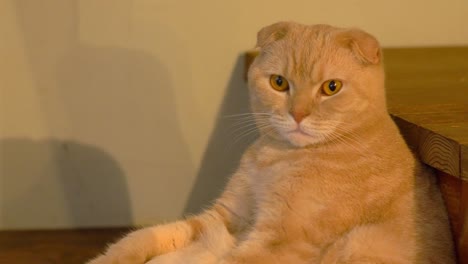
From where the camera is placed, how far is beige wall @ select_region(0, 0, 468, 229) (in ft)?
6.03

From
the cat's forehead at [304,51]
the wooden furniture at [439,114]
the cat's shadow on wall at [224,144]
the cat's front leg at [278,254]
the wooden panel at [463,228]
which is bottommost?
the cat's shadow on wall at [224,144]

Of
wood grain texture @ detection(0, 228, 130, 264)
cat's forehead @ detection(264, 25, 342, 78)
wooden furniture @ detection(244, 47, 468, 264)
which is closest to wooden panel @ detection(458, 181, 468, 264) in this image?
wooden furniture @ detection(244, 47, 468, 264)

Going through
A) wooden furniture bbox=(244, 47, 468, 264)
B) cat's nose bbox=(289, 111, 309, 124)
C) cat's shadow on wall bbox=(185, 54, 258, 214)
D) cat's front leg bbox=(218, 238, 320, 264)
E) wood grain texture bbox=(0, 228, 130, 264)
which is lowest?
wood grain texture bbox=(0, 228, 130, 264)

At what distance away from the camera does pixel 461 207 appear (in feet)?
3.75

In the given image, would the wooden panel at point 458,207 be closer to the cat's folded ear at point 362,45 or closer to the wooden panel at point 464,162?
the wooden panel at point 464,162

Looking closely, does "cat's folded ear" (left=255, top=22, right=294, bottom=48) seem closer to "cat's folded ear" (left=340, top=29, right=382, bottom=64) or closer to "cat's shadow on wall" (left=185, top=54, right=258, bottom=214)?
"cat's folded ear" (left=340, top=29, right=382, bottom=64)

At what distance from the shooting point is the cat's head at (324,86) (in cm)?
118

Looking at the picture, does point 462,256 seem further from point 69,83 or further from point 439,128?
point 69,83

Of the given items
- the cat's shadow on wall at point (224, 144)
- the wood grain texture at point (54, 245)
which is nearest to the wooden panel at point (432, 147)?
the cat's shadow on wall at point (224, 144)

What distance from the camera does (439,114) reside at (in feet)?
4.24

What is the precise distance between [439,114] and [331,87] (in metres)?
0.28

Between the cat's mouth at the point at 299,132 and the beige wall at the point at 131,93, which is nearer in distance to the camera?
the cat's mouth at the point at 299,132

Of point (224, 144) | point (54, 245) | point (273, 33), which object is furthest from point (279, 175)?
point (54, 245)

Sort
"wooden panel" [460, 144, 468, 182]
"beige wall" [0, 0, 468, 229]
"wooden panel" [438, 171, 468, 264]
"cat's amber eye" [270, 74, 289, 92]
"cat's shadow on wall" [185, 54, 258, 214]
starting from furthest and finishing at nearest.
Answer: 1. "cat's shadow on wall" [185, 54, 258, 214]
2. "beige wall" [0, 0, 468, 229]
3. "cat's amber eye" [270, 74, 289, 92]
4. "wooden panel" [438, 171, 468, 264]
5. "wooden panel" [460, 144, 468, 182]
